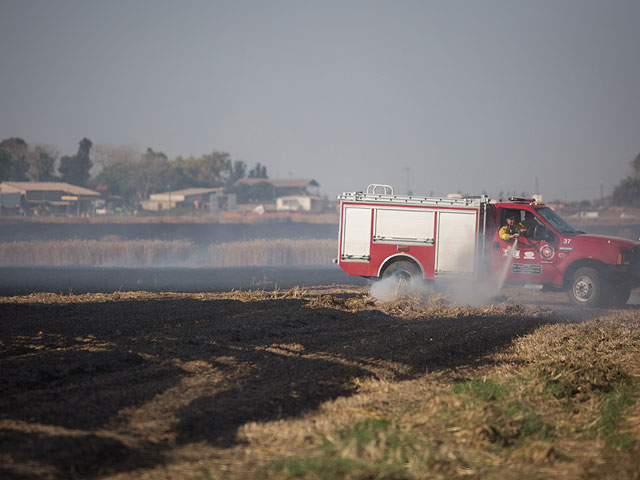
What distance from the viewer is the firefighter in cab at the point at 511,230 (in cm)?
1630

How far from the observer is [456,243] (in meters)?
16.5

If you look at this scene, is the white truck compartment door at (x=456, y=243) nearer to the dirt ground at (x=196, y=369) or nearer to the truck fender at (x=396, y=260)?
the truck fender at (x=396, y=260)

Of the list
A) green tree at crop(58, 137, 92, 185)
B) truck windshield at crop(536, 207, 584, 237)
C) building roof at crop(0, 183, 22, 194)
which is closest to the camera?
truck windshield at crop(536, 207, 584, 237)

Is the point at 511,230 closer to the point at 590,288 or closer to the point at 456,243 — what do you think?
the point at 456,243

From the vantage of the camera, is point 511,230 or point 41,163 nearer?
point 511,230

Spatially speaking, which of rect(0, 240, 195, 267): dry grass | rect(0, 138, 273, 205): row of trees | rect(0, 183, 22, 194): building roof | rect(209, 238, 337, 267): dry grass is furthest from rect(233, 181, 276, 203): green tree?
rect(0, 240, 195, 267): dry grass

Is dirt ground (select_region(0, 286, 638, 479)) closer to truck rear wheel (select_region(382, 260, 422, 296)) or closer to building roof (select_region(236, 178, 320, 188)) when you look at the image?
truck rear wheel (select_region(382, 260, 422, 296))

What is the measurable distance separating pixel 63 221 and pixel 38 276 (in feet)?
88.5

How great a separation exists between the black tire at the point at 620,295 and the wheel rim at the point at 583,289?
0.66 meters

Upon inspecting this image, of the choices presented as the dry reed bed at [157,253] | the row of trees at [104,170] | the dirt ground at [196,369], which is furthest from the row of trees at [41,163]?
the dirt ground at [196,369]

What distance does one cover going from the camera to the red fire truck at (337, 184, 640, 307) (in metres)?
16.3

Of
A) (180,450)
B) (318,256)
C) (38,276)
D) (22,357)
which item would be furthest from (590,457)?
(318,256)

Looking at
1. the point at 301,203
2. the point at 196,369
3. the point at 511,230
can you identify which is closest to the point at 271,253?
the point at 511,230

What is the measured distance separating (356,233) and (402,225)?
1223 mm
